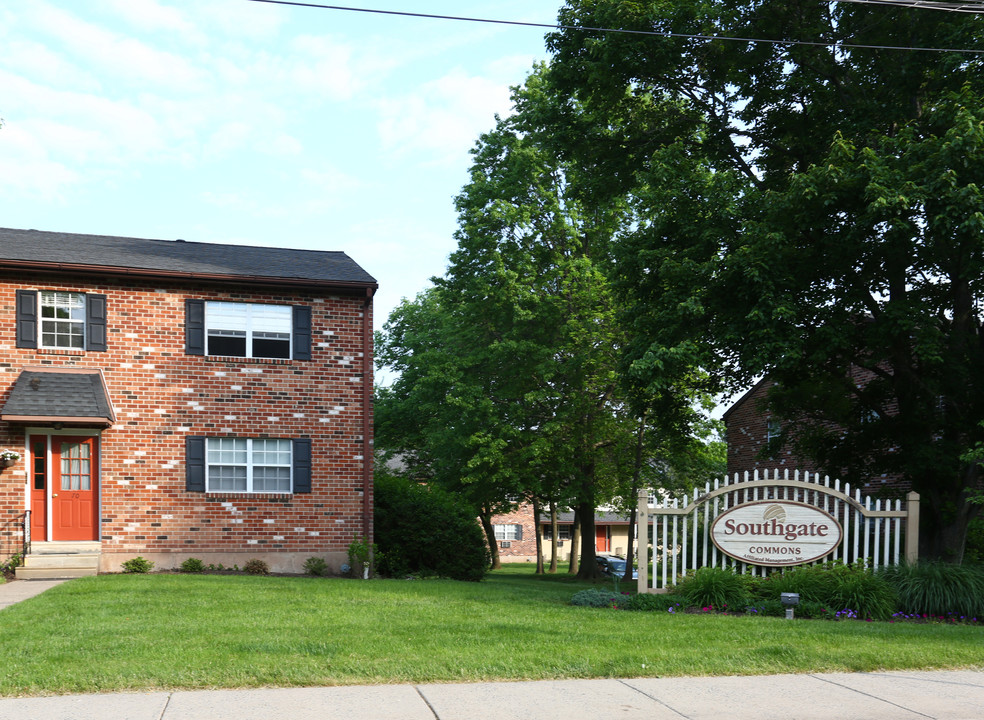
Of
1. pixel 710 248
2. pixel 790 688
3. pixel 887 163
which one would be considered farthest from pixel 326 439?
pixel 790 688

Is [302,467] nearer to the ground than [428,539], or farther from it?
farther from it

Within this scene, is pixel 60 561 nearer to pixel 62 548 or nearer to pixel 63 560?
pixel 63 560

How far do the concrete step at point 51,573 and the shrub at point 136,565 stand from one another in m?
0.63

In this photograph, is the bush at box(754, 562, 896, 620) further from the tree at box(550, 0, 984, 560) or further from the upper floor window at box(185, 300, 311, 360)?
the upper floor window at box(185, 300, 311, 360)

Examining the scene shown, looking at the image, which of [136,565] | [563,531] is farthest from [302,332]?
[563,531]

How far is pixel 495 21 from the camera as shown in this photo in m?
12.2

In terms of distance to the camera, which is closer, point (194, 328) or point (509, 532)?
point (194, 328)

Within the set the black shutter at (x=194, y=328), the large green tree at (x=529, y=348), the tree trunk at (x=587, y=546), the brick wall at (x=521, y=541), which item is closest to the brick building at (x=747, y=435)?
the large green tree at (x=529, y=348)

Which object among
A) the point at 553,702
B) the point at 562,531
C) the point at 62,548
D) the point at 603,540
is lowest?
the point at 603,540

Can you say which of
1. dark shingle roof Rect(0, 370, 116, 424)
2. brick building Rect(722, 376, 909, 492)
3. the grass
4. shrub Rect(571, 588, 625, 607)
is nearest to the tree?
shrub Rect(571, 588, 625, 607)

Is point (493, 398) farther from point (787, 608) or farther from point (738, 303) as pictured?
point (787, 608)

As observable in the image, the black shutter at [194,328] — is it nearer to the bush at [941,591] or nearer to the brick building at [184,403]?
the brick building at [184,403]

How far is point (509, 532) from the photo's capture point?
6109cm

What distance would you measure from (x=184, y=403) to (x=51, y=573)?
4.11 meters
